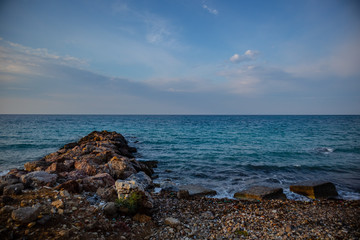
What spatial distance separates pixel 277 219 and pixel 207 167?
8.60 metres

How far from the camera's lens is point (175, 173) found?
13.4 meters

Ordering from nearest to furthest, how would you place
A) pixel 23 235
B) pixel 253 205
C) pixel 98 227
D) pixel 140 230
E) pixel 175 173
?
pixel 23 235
pixel 98 227
pixel 140 230
pixel 253 205
pixel 175 173

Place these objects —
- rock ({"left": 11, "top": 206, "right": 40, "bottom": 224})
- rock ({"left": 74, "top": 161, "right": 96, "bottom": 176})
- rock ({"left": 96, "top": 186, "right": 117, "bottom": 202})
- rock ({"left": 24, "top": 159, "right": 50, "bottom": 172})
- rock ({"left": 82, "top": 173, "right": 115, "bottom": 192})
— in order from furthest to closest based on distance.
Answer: rock ({"left": 24, "top": 159, "right": 50, "bottom": 172}) → rock ({"left": 74, "top": 161, "right": 96, "bottom": 176}) → rock ({"left": 82, "top": 173, "right": 115, "bottom": 192}) → rock ({"left": 96, "top": 186, "right": 117, "bottom": 202}) → rock ({"left": 11, "top": 206, "right": 40, "bottom": 224})

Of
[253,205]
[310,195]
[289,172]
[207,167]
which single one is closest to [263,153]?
[289,172]

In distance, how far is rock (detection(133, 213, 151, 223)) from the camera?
18.7 ft

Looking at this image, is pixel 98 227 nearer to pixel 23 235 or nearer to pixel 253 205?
pixel 23 235

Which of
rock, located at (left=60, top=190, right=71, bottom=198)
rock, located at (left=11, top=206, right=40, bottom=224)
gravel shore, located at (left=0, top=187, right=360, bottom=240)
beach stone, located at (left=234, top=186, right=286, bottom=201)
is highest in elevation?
rock, located at (left=11, top=206, right=40, bottom=224)

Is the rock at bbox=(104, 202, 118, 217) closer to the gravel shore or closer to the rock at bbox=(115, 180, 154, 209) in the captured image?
the gravel shore

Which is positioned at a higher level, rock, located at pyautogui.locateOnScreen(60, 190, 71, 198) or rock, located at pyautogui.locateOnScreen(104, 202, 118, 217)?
rock, located at pyautogui.locateOnScreen(60, 190, 71, 198)

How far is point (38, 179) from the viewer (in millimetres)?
7531

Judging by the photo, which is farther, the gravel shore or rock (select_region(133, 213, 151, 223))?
rock (select_region(133, 213, 151, 223))

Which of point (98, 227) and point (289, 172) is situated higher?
point (98, 227)

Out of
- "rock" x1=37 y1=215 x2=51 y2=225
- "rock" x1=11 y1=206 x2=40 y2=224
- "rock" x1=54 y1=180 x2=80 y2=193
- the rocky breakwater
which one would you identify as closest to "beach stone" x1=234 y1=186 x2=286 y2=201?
the rocky breakwater

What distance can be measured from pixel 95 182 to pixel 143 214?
3326mm
